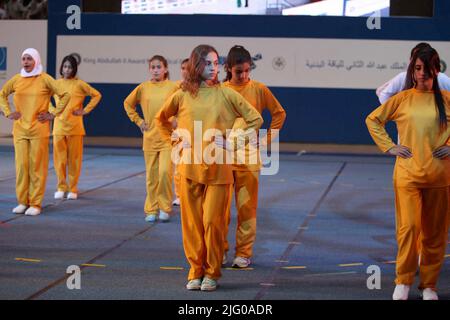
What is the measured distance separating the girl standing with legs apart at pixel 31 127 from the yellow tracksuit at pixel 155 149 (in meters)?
1.05

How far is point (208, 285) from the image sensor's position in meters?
6.58

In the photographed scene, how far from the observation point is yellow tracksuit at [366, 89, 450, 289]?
6.25 metres

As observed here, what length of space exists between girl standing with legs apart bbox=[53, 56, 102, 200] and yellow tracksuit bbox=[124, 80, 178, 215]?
1.90 metres

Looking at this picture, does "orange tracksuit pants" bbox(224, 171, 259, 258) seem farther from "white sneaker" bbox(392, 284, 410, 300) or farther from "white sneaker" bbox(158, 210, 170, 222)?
"white sneaker" bbox(158, 210, 170, 222)

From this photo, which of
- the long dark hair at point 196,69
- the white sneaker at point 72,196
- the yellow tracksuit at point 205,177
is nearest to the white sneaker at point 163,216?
the white sneaker at point 72,196

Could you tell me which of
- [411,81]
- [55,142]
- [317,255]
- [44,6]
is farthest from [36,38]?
[411,81]

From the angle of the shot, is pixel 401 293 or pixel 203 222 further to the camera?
pixel 203 222

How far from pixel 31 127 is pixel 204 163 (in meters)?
4.20

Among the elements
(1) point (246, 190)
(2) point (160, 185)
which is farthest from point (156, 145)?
(1) point (246, 190)

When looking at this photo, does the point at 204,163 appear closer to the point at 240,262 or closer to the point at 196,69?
the point at 196,69

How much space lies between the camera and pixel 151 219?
991 centimetres

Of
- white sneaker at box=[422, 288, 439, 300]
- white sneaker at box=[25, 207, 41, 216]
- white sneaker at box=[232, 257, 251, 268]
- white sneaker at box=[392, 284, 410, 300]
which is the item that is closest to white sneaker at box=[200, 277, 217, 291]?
white sneaker at box=[232, 257, 251, 268]

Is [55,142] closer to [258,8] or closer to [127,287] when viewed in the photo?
[127,287]

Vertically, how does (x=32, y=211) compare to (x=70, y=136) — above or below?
below
